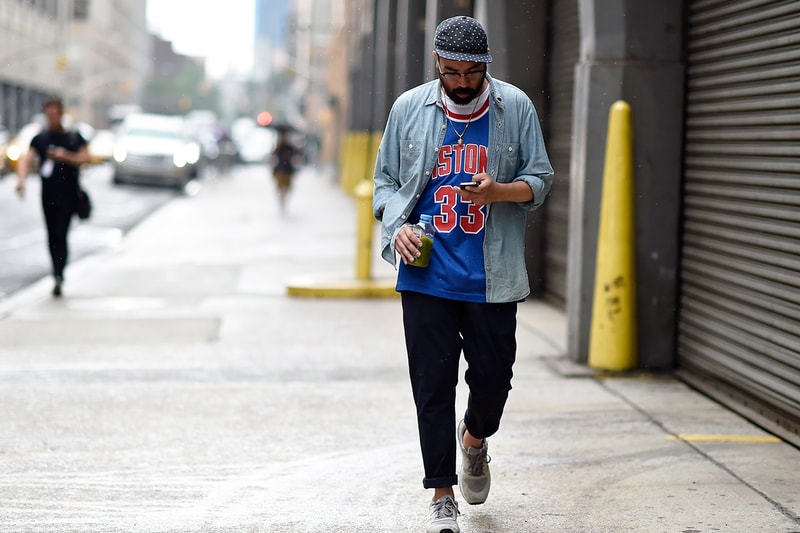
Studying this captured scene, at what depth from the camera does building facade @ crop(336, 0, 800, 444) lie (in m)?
6.80

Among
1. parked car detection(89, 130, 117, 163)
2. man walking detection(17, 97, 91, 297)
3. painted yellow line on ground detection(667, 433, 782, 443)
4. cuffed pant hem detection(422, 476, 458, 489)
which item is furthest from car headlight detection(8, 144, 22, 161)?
cuffed pant hem detection(422, 476, 458, 489)

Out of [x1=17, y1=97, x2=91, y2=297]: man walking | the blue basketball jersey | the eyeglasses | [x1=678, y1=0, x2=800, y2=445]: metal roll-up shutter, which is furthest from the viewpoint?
[x1=17, y1=97, x2=91, y2=297]: man walking

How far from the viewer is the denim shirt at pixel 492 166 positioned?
15.4ft

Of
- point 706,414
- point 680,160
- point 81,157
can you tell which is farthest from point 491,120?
point 81,157

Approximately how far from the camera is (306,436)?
6.55 meters

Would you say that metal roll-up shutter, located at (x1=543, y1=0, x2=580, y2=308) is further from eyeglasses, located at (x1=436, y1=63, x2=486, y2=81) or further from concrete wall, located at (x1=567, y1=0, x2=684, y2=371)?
eyeglasses, located at (x1=436, y1=63, x2=486, y2=81)

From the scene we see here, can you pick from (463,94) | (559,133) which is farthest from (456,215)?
(559,133)

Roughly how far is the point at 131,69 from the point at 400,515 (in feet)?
455

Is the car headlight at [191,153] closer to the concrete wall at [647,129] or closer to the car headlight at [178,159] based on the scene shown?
the car headlight at [178,159]

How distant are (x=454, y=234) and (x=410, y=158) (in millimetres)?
337

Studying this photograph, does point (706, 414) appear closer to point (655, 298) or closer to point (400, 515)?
point (655, 298)

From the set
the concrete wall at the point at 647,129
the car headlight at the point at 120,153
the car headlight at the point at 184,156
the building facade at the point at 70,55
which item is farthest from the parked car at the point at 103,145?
the concrete wall at the point at 647,129

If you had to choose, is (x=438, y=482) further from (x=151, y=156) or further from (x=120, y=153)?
(x=120, y=153)

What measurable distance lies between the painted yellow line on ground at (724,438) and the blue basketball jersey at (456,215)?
227 centimetres
